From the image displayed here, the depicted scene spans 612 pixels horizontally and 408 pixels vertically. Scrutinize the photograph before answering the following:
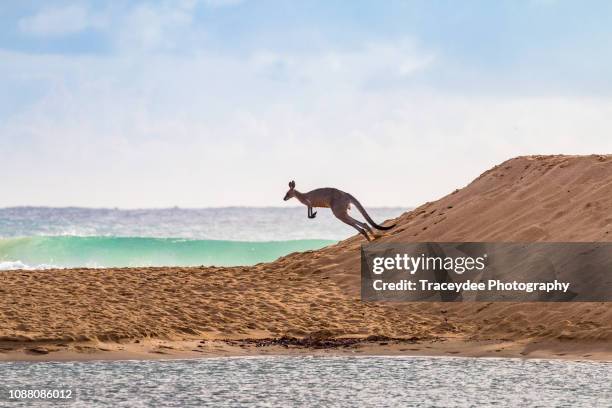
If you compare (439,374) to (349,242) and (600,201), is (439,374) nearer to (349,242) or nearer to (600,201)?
(600,201)

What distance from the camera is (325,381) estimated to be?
40.3ft

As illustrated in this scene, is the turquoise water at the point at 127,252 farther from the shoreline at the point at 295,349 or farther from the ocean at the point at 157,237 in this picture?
the shoreline at the point at 295,349

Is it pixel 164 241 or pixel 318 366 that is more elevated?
pixel 164 241

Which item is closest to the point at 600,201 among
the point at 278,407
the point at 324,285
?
the point at 324,285

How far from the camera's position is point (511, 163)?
87.0ft

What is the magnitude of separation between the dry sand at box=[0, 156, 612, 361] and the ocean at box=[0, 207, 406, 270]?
750 inches

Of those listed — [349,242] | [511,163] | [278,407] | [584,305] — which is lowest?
[278,407]

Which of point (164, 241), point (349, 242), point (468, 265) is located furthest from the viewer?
point (164, 241)

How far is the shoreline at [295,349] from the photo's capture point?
14.6 meters

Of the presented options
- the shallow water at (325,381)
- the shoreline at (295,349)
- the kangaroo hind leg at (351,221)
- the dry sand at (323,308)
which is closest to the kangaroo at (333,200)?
the kangaroo hind leg at (351,221)

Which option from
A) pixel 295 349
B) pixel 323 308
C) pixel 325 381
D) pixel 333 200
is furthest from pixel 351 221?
pixel 325 381

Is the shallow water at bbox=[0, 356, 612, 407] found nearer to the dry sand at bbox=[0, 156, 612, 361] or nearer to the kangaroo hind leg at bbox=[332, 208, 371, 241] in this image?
the dry sand at bbox=[0, 156, 612, 361]

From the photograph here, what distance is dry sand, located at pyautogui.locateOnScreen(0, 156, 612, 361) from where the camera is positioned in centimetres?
1551

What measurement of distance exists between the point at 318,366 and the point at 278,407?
320cm
